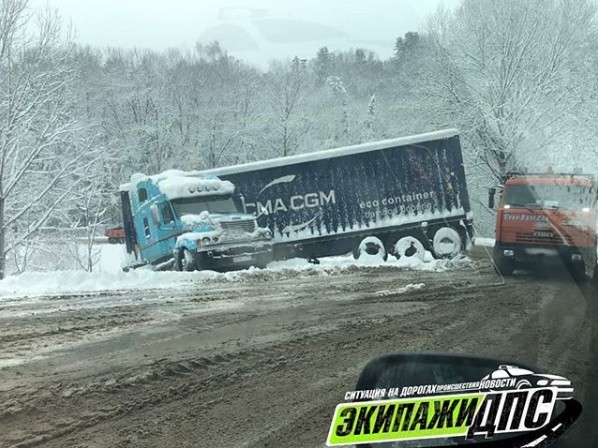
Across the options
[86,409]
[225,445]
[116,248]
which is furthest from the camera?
[116,248]

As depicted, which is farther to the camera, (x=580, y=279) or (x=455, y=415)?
(x=580, y=279)

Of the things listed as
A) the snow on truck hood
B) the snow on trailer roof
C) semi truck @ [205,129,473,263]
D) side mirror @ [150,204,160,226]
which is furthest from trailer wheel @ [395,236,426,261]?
side mirror @ [150,204,160,226]

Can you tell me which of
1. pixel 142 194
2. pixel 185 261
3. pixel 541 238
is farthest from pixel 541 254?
pixel 142 194

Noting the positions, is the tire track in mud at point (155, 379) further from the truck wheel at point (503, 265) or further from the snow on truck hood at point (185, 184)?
the snow on truck hood at point (185, 184)

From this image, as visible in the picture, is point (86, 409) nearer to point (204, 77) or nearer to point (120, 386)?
point (120, 386)

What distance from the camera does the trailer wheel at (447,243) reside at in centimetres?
510

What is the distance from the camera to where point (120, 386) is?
4305mm

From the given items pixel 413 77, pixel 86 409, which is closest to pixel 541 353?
pixel 413 77

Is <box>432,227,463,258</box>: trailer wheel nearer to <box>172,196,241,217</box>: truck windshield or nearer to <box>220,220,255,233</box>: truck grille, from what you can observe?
<box>220,220,255,233</box>: truck grille

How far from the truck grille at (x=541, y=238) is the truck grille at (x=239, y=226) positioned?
7635 millimetres

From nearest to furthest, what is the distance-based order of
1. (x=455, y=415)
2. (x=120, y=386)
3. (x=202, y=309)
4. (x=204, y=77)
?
(x=455, y=415) < (x=120, y=386) < (x=204, y=77) < (x=202, y=309)

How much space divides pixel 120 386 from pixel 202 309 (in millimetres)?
2888

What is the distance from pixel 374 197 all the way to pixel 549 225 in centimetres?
321

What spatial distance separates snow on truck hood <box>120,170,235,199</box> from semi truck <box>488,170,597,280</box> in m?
5.30
